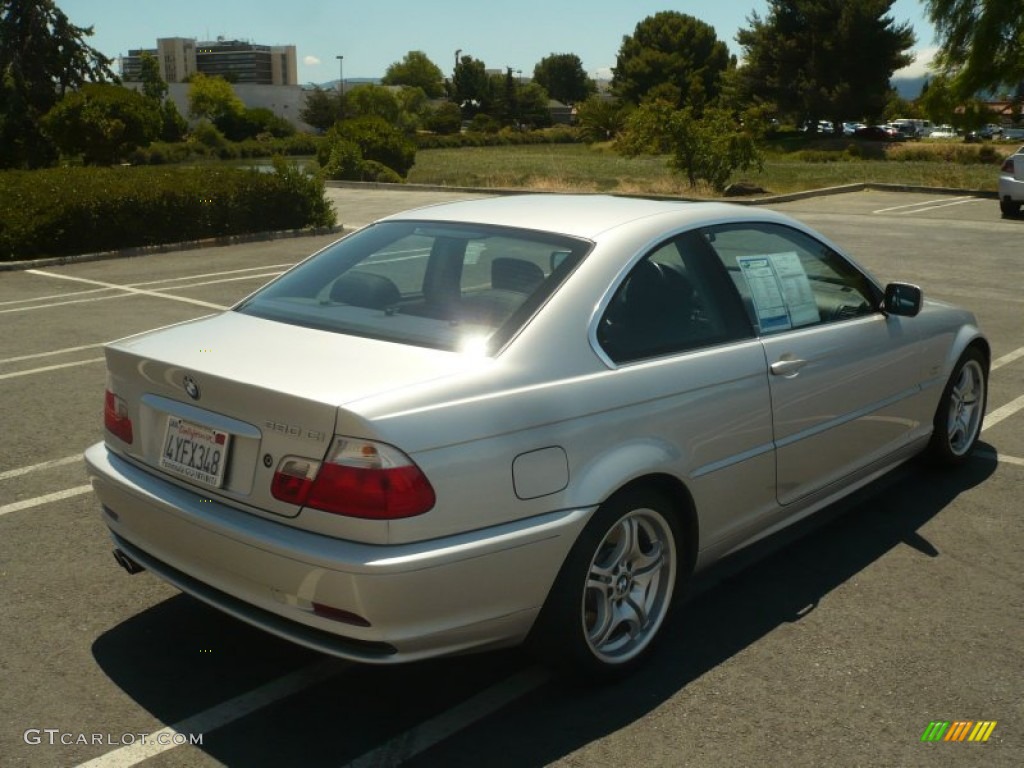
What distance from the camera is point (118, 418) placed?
4039 millimetres

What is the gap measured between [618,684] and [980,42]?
122 feet

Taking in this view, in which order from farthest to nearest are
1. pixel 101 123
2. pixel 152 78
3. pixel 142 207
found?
pixel 152 78 → pixel 101 123 → pixel 142 207

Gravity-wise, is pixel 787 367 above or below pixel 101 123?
above

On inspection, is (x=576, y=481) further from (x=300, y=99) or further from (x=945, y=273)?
(x=300, y=99)

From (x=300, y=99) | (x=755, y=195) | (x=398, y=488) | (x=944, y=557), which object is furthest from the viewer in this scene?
(x=300, y=99)

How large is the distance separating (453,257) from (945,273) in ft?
37.9

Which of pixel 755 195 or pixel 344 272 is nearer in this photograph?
pixel 344 272

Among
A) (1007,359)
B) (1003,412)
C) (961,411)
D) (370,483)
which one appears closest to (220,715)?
(370,483)

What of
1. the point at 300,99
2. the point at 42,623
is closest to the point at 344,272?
the point at 42,623

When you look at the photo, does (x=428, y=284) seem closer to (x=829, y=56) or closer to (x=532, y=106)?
(x=829, y=56)

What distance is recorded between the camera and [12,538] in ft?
17.1

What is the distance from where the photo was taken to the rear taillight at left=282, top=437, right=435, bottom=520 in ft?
10.6

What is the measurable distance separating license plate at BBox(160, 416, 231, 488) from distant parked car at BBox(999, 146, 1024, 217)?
70.2 ft

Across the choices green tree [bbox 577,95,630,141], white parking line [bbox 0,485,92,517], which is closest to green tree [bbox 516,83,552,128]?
green tree [bbox 577,95,630,141]
